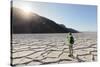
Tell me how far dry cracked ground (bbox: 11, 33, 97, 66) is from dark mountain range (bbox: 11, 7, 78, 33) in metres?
0.07

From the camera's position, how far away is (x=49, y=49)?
2453mm

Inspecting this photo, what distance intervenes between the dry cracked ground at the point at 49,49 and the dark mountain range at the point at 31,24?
7 centimetres

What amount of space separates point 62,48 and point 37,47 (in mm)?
384

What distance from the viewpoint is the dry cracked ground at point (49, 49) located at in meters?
2.32

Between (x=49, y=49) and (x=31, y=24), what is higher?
(x=31, y=24)

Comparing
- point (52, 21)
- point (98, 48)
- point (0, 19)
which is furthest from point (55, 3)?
point (98, 48)

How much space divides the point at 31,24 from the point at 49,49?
459 mm

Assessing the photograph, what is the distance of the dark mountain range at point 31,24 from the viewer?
2295 millimetres

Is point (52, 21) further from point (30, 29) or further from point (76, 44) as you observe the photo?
point (76, 44)

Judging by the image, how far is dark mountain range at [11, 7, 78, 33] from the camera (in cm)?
229

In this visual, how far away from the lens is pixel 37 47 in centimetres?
241

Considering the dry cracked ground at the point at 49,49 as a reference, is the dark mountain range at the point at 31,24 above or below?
above

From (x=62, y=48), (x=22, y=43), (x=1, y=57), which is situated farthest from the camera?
(x=62, y=48)

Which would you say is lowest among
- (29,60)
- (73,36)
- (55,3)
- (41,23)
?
(29,60)
